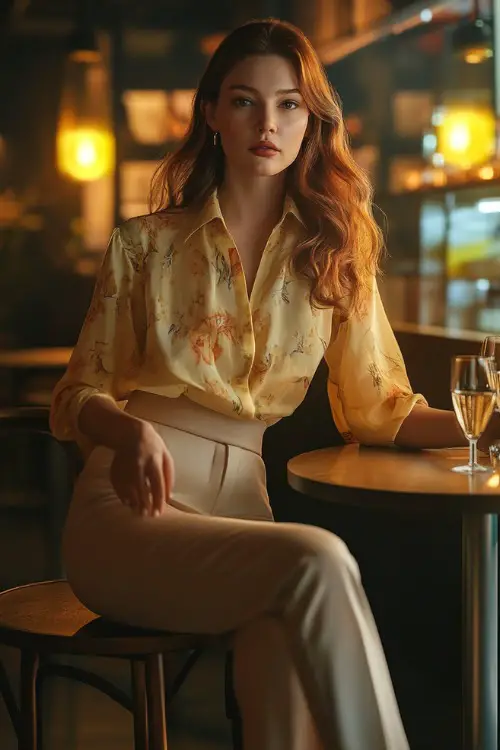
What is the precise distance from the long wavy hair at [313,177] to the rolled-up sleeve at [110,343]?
0.22m

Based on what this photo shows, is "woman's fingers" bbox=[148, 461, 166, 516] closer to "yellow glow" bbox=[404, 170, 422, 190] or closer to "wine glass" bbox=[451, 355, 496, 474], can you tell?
"wine glass" bbox=[451, 355, 496, 474]

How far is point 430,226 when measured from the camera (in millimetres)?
4344

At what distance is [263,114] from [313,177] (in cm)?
20

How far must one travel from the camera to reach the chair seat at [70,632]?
1.77 m

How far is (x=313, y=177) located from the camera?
222 cm

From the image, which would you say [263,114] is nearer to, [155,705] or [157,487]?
[157,487]

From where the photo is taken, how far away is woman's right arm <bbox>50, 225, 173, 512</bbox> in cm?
189

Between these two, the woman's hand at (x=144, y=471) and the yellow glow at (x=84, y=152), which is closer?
the woman's hand at (x=144, y=471)

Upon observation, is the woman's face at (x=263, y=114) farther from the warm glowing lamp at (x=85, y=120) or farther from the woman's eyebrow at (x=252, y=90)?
the warm glowing lamp at (x=85, y=120)

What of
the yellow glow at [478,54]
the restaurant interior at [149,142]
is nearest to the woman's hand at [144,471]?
the restaurant interior at [149,142]

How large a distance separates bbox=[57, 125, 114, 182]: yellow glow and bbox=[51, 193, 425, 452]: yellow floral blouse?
11.9 feet

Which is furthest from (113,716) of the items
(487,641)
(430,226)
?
(430,226)

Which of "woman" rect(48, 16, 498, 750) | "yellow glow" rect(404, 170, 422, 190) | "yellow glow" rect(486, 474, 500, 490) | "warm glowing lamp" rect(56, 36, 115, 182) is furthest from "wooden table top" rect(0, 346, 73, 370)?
"yellow glow" rect(486, 474, 500, 490)

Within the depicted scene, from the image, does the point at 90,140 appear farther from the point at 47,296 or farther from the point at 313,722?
the point at 313,722
